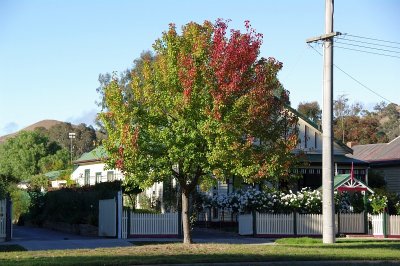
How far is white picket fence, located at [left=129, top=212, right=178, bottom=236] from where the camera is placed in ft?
91.6

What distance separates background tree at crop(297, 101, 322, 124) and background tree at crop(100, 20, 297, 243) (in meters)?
51.7

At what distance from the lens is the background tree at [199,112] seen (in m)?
21.4

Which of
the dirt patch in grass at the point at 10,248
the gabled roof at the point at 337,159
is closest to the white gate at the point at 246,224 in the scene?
the gabled roof at the point at 337,159

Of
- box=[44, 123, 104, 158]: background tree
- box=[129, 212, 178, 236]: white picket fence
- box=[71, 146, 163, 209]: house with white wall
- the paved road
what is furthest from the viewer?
box=[44, 123, 104, 158]: background tree

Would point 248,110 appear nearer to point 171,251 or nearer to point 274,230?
point 171,251

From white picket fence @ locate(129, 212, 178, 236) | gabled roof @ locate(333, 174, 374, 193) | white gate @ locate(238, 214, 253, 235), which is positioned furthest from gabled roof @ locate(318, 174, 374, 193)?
white picket fence @ locate(129, 212, 178, 236)

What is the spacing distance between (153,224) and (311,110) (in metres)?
53.7

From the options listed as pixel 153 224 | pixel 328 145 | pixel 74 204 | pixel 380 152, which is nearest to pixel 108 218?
pixel 153 224

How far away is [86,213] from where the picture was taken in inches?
1250

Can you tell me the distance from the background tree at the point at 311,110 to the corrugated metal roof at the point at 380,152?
2057cm

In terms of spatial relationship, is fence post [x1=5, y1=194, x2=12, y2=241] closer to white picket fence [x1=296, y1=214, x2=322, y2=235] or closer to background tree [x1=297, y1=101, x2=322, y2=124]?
white picket fence [x1=296, y1=214, x2=322, y2=235]

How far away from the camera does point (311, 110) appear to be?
79.4 m

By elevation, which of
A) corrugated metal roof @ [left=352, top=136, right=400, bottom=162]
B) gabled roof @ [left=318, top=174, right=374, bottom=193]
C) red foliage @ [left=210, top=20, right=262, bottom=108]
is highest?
red foliage @ [left=210, top=20, right=262, bottom=108]

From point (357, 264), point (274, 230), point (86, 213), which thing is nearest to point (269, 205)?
point (274, 230)
